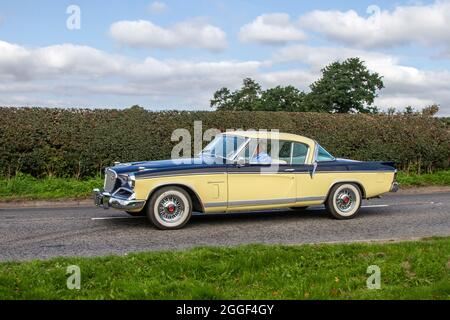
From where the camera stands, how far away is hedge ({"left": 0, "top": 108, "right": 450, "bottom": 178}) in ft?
52.4

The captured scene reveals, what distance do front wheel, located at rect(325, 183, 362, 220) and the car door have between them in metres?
0.84

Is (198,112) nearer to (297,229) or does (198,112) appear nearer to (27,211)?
(27,211)

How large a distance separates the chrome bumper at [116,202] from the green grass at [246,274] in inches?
102

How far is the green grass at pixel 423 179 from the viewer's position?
17.7 m

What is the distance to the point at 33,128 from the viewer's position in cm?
1598

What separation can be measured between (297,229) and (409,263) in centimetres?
345

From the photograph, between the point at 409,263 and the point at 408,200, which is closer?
the point at 409,263

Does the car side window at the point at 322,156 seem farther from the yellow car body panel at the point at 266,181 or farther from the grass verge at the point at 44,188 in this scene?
the grass verge at the point at 44,188

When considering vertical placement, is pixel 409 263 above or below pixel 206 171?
below

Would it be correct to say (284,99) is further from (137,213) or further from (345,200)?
(137,213)

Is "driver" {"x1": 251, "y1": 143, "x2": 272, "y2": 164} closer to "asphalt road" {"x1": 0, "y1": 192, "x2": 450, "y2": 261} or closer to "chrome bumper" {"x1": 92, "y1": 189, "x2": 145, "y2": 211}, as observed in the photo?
"asphalt road" {"x1": 0, "y1": 192, "x2": 450, "y2": 261}

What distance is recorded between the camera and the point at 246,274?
5.99 m
